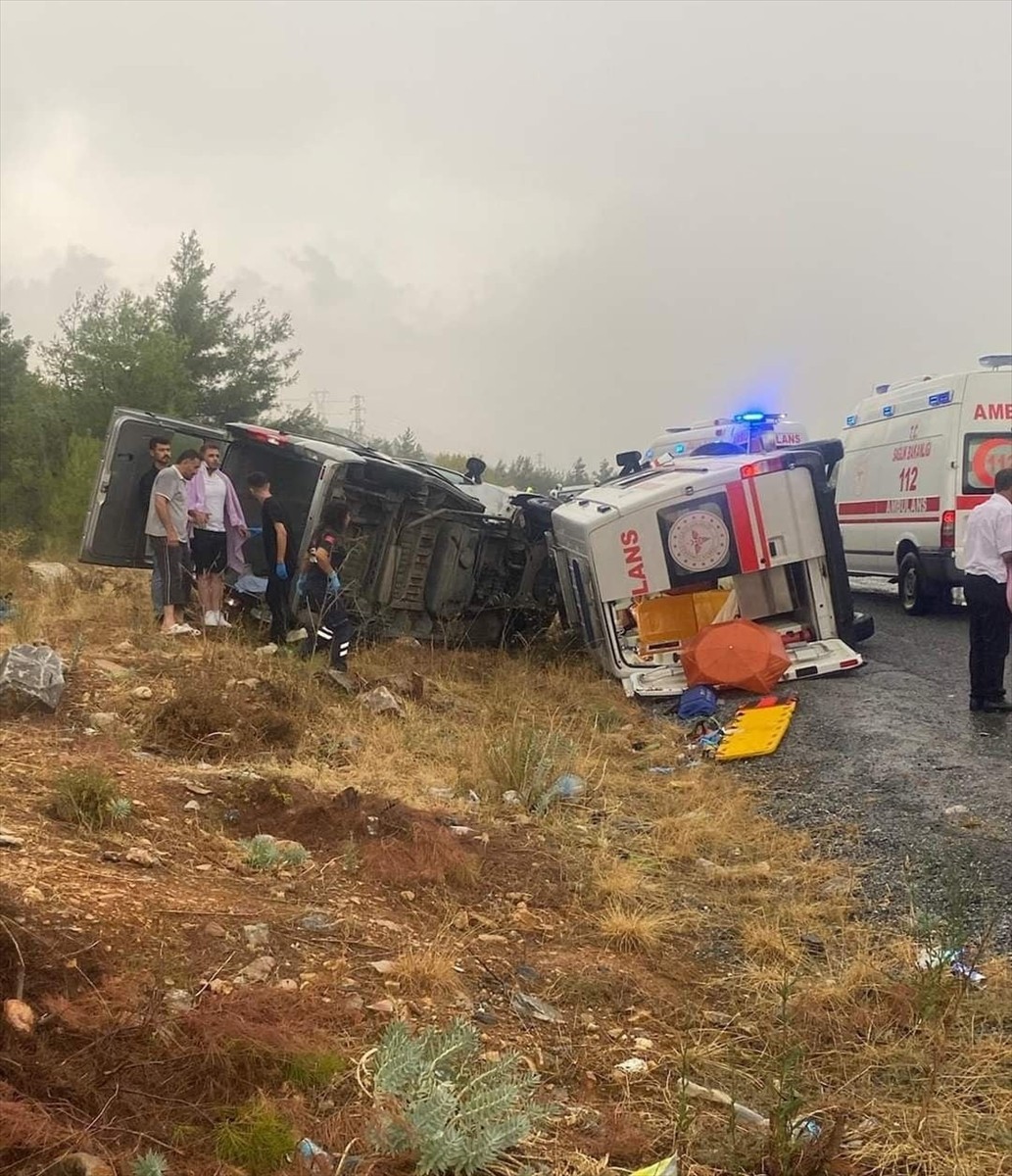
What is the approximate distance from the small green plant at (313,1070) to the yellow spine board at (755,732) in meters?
4.16

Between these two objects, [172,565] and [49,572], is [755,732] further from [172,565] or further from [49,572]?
[49,572]

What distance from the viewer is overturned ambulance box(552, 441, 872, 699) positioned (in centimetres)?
Result: 780

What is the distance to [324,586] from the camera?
7.78 metres

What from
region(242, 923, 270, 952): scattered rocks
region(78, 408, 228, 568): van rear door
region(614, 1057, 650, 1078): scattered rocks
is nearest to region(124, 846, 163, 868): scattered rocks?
region(242, 923, 270, 952): scattered rocks

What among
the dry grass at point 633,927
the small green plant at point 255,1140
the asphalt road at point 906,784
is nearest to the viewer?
the small green plant at point 255,1140

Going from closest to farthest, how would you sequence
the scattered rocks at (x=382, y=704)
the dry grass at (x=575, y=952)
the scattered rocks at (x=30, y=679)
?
the dry grass at (x=575, y=952) < the scattered rocks at (x=30, y=679) < the scattered rocks at (x=382, y=704)

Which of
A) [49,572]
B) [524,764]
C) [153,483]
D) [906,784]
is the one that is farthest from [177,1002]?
[49,572]

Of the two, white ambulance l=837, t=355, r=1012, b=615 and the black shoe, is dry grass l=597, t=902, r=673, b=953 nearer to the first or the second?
the black shoe

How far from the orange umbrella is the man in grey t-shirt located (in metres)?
3.90

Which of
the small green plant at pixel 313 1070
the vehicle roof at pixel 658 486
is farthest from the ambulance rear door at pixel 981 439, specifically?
the small green plant at pixel 313 1070

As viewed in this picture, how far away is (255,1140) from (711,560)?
6.27m

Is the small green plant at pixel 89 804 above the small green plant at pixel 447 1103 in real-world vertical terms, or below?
above

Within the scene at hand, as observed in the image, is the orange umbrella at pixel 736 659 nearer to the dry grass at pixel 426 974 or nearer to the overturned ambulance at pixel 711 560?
the overturned ambulance at pixel 711 560

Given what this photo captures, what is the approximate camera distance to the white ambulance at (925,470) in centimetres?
1023
